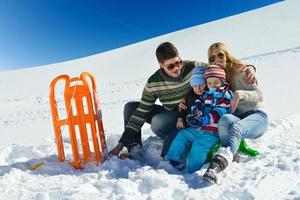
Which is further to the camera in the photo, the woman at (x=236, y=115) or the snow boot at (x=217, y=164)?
the woman at (x=236, y=115)

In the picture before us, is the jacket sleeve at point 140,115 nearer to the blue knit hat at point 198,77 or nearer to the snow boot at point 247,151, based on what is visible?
the blue knit hat at point 198,77

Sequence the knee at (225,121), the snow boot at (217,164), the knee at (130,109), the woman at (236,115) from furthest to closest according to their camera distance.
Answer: the knee at (130,109) < the knee at (225,121) < the woman at (236,115) < the snow boot at (217,164)

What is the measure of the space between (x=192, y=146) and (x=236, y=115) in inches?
25.9

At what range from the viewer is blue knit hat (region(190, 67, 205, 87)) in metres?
3.65

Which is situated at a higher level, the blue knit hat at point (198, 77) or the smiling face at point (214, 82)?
the blue knit hat at point (198, 77)

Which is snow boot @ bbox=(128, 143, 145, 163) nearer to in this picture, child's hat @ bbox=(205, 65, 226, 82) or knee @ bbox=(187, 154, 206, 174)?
knee @ bbox=(187, 154, 206, 174)

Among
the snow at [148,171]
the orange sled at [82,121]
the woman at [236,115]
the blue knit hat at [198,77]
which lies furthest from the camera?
the orange sled at [82,121]

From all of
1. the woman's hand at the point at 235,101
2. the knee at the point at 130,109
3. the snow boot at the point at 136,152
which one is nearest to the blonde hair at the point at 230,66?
the woman's hand at the point at 235,101

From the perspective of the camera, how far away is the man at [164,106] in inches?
156

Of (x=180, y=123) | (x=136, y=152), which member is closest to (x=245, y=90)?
(x=180, y=123)

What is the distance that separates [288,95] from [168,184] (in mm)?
6702

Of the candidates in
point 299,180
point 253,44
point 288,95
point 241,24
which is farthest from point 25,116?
point 241,24

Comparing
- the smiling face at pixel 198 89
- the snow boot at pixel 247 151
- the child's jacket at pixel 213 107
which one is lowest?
the snow boot at pixel 247 151

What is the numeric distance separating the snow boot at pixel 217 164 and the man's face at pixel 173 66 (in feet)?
3.40
